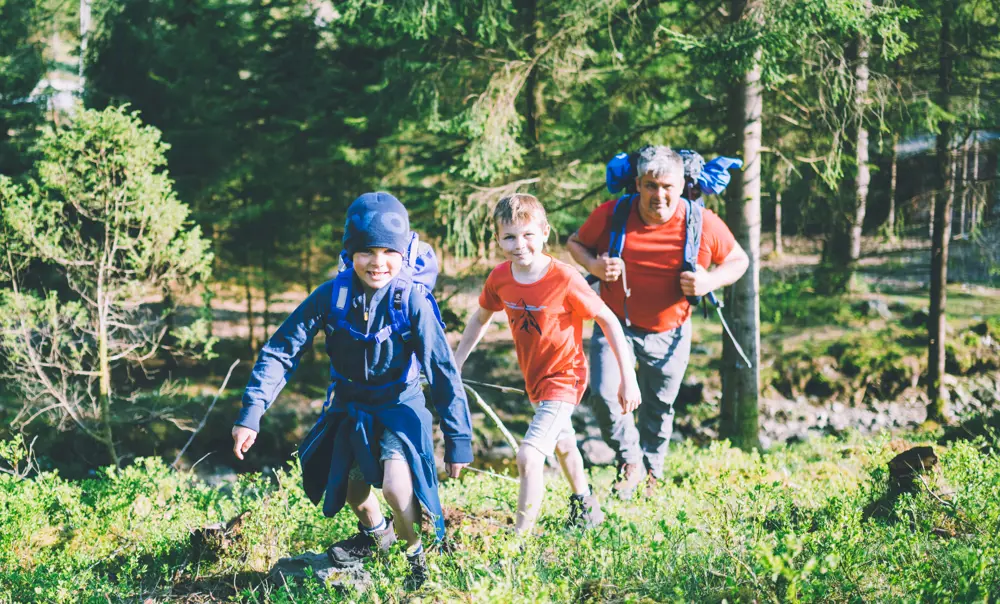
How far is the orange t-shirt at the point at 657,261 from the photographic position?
5219 mm

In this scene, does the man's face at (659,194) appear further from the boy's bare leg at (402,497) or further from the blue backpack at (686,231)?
the boy's bare leg at (402,497)

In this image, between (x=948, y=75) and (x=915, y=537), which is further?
(x=948, y=75)

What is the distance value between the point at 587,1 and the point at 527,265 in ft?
18.3

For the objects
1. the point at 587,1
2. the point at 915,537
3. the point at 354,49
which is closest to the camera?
the point at 915,537

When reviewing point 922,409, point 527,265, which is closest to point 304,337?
point 527,265

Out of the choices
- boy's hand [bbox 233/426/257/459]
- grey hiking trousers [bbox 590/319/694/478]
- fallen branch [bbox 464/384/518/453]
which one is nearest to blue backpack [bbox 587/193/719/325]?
grey hiking trousers [bbox 590/319/694/478]

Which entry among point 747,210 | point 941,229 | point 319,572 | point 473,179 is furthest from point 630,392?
point 941,229

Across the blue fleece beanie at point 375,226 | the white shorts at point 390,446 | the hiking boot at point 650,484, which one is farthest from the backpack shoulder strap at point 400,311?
the hiking boot at point 650,484

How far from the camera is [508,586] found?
287 cm

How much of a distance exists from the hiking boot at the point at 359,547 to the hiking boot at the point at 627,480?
70.0 inches

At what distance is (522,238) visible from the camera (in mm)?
4121

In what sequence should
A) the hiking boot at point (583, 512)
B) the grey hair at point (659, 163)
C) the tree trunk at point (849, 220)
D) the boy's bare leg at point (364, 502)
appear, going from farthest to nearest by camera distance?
the tree trunk at point (849, 220), the grey hair at point (659, 163), the hiking boot at point (583, 512), the boy's bare leg at point (364, 502)

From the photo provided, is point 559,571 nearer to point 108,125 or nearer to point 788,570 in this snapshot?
point 788,570

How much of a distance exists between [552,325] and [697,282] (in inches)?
51.6
